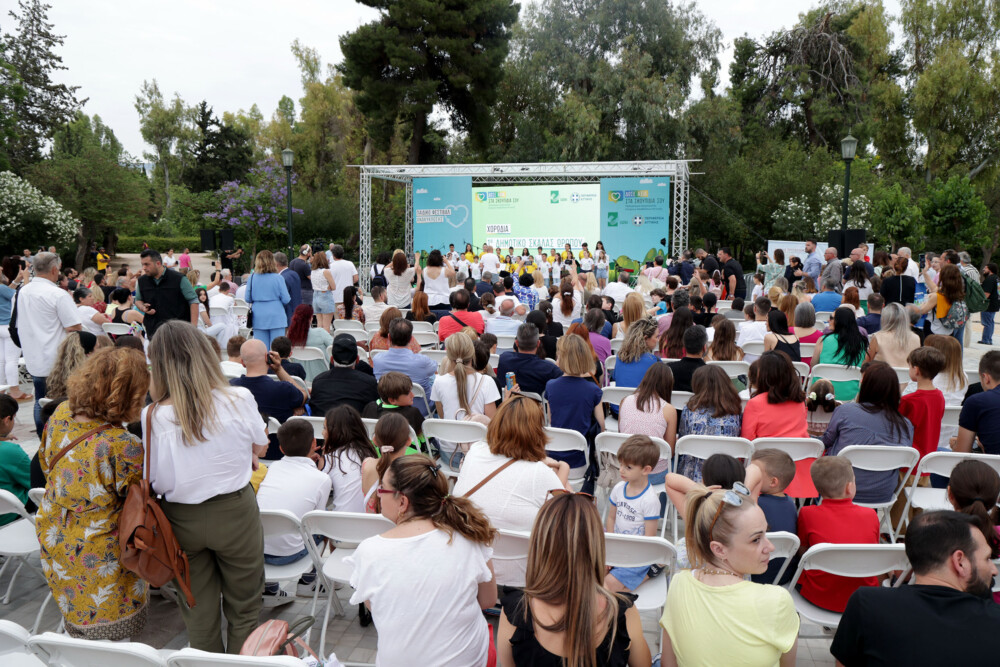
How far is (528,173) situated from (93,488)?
17.2 m

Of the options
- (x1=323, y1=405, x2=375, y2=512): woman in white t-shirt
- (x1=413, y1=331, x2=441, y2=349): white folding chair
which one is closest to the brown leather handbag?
(x1=323, y1=405, x2=375, y2=512): woman in white t-shirt

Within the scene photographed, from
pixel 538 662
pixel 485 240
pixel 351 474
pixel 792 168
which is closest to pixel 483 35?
pixel 485 240

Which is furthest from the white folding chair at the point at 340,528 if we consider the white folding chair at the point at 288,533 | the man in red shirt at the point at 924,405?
the man in red shirt at the point at 924,405

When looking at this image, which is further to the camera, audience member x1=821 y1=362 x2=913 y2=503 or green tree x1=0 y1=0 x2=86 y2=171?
green tree x1=0 y1=0 x2=86 y2=171

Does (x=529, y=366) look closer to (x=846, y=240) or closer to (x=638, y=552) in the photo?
(x=638, y=552)

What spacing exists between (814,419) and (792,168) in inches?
844

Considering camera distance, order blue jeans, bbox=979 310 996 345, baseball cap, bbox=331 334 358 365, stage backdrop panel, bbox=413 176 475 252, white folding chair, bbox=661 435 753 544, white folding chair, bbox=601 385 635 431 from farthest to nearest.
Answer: stage backdrop panel, bbox=413 176 475 252
blue jeans, bbox=979 310 996 345
white folding chair, bbox=601 385 635 431
baseball cap, bbox=331 334 358 365
white folding chair, bbox=661 435 753 544

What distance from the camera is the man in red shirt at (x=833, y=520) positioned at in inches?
112

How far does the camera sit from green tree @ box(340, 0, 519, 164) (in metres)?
24.9

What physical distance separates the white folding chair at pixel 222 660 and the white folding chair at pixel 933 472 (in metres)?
3.24

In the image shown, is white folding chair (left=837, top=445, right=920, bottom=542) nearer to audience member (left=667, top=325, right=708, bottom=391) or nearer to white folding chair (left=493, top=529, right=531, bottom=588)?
audience member (left=667, top=325, right=708, bottom=391)

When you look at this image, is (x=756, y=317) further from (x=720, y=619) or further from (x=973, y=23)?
(x=973, y=23)

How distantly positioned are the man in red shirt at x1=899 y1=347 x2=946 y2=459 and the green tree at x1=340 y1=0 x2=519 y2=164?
76.0 feet

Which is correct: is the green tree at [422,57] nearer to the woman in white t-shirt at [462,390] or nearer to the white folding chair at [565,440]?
the woman in white t-shirt at [462,390]
